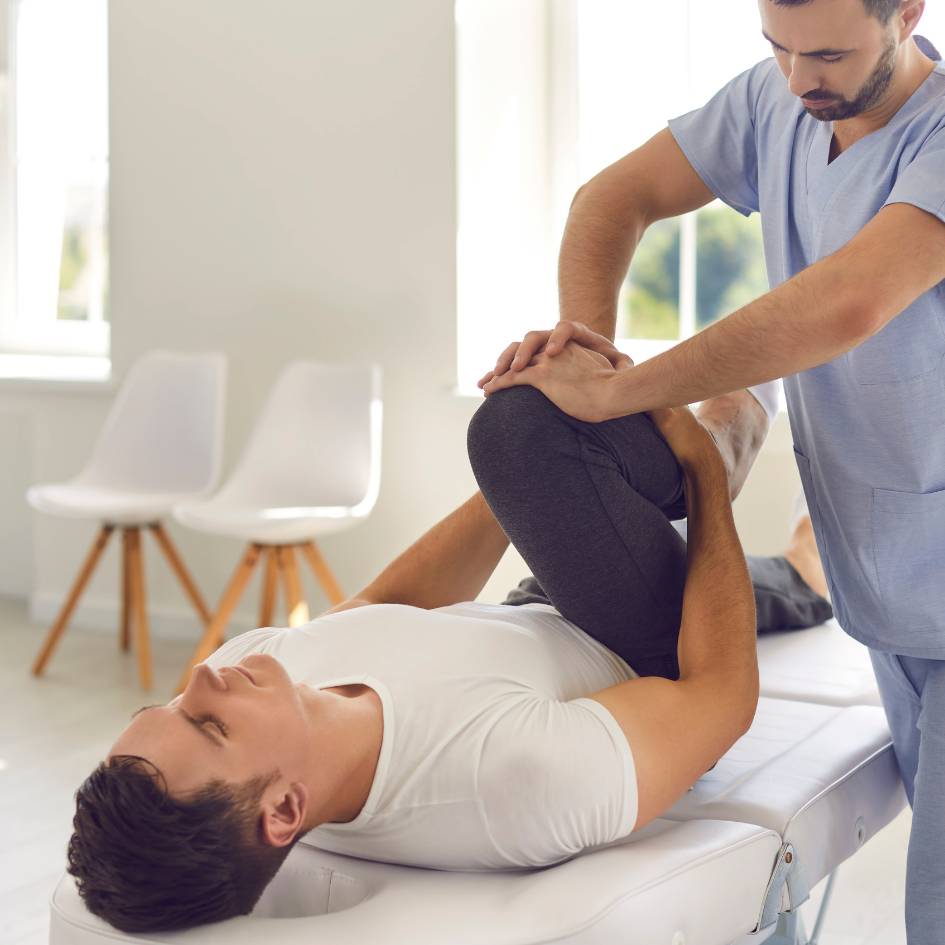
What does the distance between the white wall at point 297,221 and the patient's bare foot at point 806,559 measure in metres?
0.94

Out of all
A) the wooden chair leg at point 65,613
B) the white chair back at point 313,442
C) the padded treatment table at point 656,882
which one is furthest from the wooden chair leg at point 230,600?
the padded treatment table at point 656,882

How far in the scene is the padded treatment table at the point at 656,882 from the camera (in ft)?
3.88

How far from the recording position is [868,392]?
1.54 meters

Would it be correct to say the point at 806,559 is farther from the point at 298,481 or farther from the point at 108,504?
the point at 108,504

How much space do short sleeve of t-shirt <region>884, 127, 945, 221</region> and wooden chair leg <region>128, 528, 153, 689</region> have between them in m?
2.77

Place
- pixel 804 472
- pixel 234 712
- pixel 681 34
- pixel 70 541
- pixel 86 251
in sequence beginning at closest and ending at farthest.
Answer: pixel 234 712, pixel 804 472, pixel 681 34, pixel 70 541, pixel 86 251

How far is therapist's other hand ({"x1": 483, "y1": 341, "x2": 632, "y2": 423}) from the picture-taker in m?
1.45

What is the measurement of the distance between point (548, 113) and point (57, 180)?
203 centimetres

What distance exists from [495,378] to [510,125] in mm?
2457

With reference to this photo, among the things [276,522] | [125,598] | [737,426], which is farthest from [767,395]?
[125,598]

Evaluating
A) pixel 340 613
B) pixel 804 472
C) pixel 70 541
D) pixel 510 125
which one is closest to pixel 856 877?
pixel 804 472

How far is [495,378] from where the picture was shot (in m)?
1.53

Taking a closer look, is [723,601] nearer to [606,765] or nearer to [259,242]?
[606,765]

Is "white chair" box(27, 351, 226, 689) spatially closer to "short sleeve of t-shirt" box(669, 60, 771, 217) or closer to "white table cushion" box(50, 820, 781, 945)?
"short sleeve of t-shirt" box(669, 60, 771, 217)
